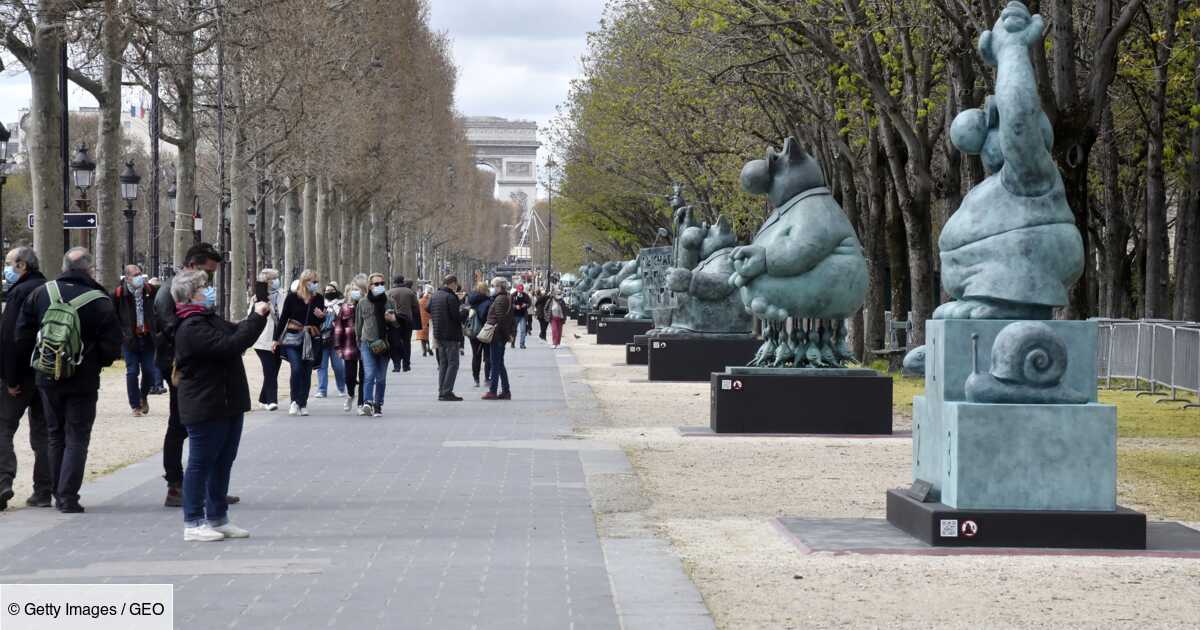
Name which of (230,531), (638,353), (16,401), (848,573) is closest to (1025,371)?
(848,573)

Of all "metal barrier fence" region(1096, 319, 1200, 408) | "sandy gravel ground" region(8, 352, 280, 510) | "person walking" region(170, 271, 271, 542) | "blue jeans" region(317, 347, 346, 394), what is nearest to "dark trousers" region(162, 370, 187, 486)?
"sandy gravel ground" region(8, 352, 280, 510)

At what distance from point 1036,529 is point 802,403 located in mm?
8700

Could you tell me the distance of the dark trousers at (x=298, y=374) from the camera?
70.0 feet

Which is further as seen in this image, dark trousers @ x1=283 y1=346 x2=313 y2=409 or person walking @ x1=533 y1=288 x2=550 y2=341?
person walking @ x1=533 y1=288 x2=550 y2=341

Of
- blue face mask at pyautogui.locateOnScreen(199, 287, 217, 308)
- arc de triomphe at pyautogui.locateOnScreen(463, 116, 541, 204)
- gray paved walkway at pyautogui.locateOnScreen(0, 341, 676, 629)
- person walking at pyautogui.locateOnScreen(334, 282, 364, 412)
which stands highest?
arc de triomphe at pyautogui.locateOnScreen(463, 116, 541, 204)

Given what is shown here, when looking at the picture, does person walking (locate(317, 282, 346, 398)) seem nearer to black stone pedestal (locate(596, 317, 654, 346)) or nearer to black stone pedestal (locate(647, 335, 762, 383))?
black stone pedestal (locate(647, 335, 762, 383))

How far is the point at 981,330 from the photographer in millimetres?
10484

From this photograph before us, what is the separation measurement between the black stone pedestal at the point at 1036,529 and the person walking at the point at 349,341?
1288 centimetres

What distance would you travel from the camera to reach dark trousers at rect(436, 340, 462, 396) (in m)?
24.6

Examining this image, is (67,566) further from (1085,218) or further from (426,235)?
(426,235)

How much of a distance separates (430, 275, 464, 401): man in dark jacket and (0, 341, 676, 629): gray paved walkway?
22.8ft

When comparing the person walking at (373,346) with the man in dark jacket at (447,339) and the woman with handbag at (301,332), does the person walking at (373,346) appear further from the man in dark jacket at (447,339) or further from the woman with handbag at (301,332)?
the man in dark jacket at (447,339)

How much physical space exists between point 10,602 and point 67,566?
14.5 ft

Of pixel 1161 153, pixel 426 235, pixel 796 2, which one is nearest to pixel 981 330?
pixel 796 2
